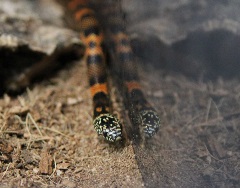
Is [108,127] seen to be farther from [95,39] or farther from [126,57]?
[95,39]

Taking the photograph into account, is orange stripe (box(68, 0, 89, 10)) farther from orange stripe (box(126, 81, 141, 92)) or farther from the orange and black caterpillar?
orange stripe (box(126, 81, 141, 92))

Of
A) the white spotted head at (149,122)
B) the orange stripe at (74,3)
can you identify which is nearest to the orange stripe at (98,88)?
the white spotted head at (149,122)

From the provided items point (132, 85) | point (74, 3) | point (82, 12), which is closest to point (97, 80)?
point (132, 85)

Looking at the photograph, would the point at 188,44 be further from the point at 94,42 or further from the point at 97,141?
the point at 97,141

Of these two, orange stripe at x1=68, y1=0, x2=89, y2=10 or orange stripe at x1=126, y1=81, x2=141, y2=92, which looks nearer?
orange stripe at x1=126, y1=81, x2=141, y2=92

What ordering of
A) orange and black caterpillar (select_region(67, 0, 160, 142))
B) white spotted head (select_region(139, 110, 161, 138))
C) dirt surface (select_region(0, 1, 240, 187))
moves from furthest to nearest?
1. orange and black caterpillar (select_region(67, 0, 160, 142))
2. white spotted head (select_region(139, 110, 161, 138))
3. dirt surface (select_region(0, 1, 240, 187))

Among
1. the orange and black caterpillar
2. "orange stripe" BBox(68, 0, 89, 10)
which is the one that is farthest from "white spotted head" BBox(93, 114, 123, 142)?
"orange stripe" BBox(68, 0, 89, 10)
